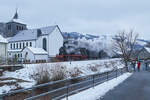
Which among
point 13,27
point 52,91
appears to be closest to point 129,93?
point 52,91

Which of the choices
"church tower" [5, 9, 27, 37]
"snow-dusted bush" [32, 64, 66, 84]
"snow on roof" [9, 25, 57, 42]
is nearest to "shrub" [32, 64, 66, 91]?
"snow-dusted bush" [32, 64, 66, 84]

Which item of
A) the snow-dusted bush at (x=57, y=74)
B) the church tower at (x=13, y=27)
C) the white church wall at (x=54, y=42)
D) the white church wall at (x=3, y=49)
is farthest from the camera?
the church tower at (x=13, y=27)

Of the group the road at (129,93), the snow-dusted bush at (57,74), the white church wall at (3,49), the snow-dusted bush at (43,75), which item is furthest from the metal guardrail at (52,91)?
the white church wall at (3,49)

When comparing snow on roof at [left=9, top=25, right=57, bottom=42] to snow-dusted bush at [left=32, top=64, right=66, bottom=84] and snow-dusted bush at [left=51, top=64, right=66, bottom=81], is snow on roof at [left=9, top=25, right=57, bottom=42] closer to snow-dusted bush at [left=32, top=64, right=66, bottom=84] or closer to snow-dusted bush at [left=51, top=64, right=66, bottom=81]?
snow-dusted bush at [left=32, top=64, right=66, bottom=84]

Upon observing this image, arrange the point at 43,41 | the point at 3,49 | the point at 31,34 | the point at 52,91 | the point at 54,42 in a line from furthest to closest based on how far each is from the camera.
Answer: the point at 31,34
the point at 54,42
the point at 43,41
the point at 3,49
the point at 52,91

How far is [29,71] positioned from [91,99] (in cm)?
1452

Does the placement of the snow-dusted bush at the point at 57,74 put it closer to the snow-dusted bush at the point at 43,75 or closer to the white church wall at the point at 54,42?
the snow-dusted bush at the point at 43,75

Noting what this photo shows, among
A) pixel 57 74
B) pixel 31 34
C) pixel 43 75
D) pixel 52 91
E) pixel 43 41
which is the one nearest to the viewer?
pixel 52 91

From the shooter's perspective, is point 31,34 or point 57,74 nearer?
point 57,74

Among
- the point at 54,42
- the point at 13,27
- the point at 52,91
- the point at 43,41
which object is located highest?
the point at 13,27

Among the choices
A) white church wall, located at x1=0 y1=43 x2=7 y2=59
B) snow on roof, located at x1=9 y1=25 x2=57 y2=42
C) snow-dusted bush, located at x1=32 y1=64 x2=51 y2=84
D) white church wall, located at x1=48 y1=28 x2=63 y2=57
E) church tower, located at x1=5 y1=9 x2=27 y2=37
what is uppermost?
church tower, located at x1=5 y1=9 x2=27 y2=37

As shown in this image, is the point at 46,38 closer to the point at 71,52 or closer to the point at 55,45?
the point at 55,45

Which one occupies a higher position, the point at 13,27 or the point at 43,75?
the point at 13,27

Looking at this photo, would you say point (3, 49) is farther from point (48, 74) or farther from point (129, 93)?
point (129, 93)
